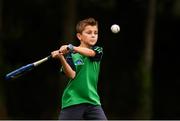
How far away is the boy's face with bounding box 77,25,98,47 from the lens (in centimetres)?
872

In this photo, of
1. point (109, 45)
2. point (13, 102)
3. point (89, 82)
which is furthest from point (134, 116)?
point (89, 82)

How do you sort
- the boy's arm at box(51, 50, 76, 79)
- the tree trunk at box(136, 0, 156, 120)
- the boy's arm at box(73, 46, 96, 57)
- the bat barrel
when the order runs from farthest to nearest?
the tree trunk at box(136, 0, 156, 120)
the bat barrel
the boy's arm at box(73, 46, 96, 57)
the boy's arm at box(51, 50, 76, 79)

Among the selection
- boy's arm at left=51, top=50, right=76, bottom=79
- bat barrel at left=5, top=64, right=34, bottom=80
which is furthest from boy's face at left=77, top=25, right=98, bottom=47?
bat barrel at left=5, top=64, right=34, bottom=80

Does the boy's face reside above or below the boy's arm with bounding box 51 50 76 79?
above

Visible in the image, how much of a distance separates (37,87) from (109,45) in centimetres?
234

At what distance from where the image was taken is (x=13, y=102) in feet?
66.6

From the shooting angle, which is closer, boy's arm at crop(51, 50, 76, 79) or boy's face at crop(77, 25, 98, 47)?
boy's arm at crop(51, 50, 76, 79)

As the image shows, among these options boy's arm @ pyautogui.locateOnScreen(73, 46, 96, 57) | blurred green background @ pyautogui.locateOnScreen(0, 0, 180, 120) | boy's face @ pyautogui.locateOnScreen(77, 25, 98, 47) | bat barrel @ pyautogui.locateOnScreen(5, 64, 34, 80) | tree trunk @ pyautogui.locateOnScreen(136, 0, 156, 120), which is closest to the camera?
boy's arm @ pyautogui.locateOnScreen(73, 46, 96, 57)

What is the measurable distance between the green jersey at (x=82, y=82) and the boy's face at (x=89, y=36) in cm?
13

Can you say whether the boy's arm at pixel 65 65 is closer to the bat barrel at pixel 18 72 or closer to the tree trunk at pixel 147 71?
the bat barrel at pixel 18 72

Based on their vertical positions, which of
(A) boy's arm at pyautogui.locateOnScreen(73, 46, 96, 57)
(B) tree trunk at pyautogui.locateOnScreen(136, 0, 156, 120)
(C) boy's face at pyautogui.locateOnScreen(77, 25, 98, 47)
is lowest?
(B) tree trunk at pyautogui.locateOnScreen(136, 0, 156, 120)

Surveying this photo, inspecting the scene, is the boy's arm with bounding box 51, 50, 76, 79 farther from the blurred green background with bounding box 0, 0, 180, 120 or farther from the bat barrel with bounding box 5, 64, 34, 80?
the blurred green background with bounding box 0, 0, 180, 120

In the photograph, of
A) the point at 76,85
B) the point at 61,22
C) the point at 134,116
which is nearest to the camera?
the point at 76,85

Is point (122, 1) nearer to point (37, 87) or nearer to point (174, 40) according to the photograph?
point (174, 40)
